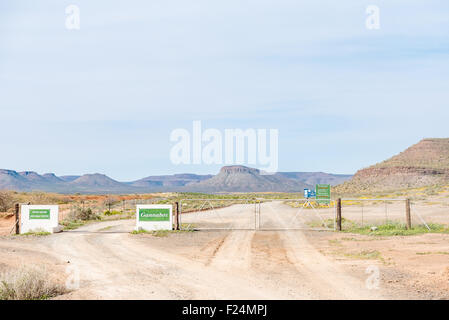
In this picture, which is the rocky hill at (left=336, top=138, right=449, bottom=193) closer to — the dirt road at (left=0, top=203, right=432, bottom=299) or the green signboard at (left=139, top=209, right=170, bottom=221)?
the green signboard at (left=139, top=209, right=170, bottom=221)

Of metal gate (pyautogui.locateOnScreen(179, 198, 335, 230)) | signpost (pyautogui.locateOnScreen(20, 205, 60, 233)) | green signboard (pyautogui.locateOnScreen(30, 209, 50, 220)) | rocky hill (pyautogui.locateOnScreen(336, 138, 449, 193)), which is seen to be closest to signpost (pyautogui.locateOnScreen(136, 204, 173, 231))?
metal gate (pyautogui.locateOnScreen(179, 198, 335, 230))

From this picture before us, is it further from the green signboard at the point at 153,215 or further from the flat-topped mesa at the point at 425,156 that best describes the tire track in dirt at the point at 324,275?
the flat-topped mesa at the point at 425,156

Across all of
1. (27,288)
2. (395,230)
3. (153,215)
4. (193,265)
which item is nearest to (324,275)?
(193,265)

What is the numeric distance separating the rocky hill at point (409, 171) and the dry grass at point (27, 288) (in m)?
109

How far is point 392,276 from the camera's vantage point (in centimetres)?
1438

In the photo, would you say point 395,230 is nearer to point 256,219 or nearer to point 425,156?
point 256,219

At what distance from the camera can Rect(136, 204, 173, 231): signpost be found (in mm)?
28438

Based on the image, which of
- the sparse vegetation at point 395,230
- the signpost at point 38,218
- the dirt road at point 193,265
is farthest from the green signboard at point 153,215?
the sparse vegetation at point 395,230

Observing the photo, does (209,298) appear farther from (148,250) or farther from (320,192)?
(320,192)

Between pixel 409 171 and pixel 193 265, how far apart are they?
126 m

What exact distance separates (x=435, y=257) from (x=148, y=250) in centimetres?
1128

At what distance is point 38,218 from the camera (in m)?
29.0

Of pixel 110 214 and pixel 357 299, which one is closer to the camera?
pixel 357 299
